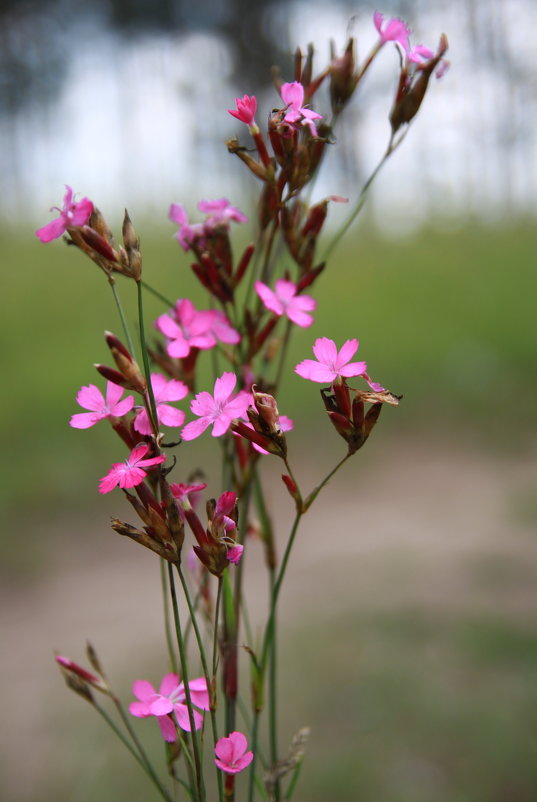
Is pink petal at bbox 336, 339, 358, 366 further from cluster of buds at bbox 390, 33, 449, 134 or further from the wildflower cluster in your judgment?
cluster of buds at bbox 390, 33, 449, 134

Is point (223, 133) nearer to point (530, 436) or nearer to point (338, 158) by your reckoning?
point (338, 158)

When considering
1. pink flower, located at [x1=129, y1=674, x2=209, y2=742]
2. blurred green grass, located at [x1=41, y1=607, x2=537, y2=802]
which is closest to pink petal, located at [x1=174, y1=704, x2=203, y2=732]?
pink flower, located at [x1=129, y1=674, x2=209, y2=742]

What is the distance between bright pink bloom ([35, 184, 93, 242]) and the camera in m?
0.41

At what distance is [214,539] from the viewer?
375 millimetres

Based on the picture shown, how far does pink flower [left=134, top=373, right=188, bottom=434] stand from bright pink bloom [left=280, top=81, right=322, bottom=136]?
0.53ft

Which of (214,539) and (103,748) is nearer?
(214,539)

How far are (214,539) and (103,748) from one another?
3.10ft

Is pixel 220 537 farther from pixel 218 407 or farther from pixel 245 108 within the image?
pixel 245 108

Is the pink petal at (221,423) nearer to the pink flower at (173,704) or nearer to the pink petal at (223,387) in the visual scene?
the pink petal at (223,387)

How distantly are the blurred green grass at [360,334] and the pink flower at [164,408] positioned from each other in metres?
1.81

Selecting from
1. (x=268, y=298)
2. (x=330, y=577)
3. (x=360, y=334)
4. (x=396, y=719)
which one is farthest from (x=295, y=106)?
(x=360, y=334)

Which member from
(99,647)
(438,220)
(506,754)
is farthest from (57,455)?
(438,220)

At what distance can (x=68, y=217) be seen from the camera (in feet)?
1.35

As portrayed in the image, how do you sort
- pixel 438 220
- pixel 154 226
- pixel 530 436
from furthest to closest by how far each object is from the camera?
pixel 438 220
pixel 154 226
pixel 530 436
